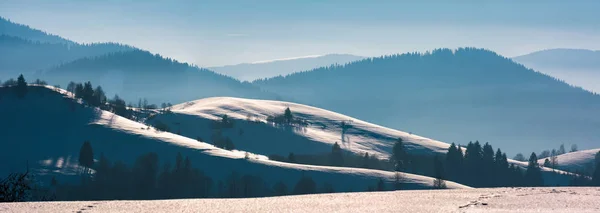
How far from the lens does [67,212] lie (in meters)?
17.0

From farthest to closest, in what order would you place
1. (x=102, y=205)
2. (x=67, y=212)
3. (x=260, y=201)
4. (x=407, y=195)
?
(x=407, y=195) < (x=260, y=201) < (x=102, y=205) < (x=67, y=212)

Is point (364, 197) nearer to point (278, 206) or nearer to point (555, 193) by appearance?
point (278, 206)

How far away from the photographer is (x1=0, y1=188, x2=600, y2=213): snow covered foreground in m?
17.7

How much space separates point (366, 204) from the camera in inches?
749

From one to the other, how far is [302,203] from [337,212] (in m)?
1.69

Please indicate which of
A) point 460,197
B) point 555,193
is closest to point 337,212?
point 460,197

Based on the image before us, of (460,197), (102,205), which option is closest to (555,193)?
(460,197)

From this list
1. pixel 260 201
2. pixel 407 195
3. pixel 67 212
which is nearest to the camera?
pixel 67 212

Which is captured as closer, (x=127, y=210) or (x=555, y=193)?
(x=127, y=210)

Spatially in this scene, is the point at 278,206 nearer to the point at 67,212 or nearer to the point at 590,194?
the point at 67,212

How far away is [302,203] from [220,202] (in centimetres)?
195

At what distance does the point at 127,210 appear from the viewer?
17.5m

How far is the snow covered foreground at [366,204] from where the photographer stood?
17.7 meters

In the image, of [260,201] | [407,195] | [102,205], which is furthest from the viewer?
[407,195]
